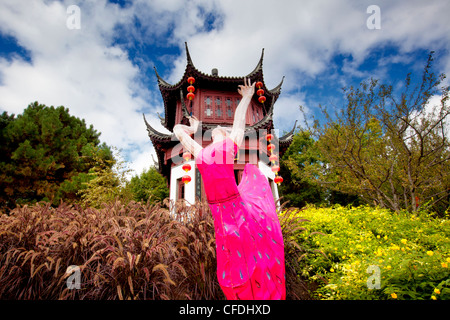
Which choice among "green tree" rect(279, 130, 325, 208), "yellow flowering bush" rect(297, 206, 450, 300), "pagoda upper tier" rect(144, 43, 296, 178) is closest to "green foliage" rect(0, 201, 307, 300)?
"yellow flowering bush" rect(297, 206, 450, 300)

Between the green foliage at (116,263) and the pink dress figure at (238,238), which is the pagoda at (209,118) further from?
the pink dress figure at (238,238)

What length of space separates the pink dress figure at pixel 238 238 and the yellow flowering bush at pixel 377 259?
1.05 meters

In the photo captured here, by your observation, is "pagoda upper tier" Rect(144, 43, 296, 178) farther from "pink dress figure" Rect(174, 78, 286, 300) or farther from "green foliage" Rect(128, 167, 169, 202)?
"pink dress figure" Rect(174, 78, 286, 300)

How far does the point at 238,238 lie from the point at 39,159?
19.4 metres

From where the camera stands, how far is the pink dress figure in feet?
4.92

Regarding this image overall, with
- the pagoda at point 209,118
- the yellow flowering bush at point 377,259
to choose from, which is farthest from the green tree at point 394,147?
the pagoda at point 209,118

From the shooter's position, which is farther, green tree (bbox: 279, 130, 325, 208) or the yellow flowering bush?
green tree (bbox: 279, 130, 325, 208)

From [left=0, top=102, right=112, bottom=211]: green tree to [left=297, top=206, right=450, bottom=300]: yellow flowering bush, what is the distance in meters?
14.8

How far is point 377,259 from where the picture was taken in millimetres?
2299

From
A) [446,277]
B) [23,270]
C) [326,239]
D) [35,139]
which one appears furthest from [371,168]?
[35,139]

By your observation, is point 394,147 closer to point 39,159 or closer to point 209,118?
point 209,118

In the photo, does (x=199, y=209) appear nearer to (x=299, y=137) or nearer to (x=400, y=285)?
(x=400, y=285)

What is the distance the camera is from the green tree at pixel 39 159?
1492cm
